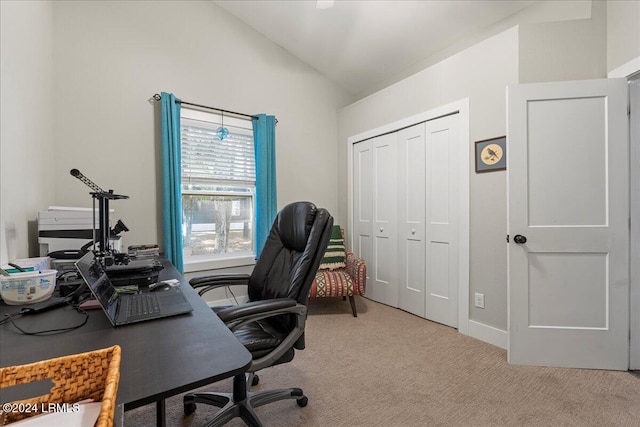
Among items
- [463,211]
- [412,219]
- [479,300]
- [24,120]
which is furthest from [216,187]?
[479,300]

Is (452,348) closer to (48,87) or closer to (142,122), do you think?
(142,122)

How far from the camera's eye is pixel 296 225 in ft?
5.57

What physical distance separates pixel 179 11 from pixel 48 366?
348 centimetres

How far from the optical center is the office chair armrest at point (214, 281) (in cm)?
168

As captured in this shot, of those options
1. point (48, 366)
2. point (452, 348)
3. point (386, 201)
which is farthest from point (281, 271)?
point (386, 201)

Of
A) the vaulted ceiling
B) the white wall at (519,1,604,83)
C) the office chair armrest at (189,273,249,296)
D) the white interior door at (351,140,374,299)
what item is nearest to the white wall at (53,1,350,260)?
the vaulted ceiling

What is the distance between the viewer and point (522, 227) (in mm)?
2125

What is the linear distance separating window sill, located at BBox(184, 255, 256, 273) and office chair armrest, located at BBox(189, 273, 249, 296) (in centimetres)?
144

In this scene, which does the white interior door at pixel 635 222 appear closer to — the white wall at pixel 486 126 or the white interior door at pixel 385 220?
the white wall at pixel 486 126

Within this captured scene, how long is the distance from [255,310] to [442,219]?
2.16 meters

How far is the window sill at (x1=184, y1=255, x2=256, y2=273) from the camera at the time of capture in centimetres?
307

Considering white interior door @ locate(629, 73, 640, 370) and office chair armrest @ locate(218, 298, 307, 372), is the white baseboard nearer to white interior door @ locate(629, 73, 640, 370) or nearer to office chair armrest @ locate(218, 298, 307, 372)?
white interior door @ locate(629, 73, 640, 370)

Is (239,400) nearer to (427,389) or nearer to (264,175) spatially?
(427,389)

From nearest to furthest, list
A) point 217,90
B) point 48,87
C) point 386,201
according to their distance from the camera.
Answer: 1. point 48,87
2. point 217,90
3. point 386,201
